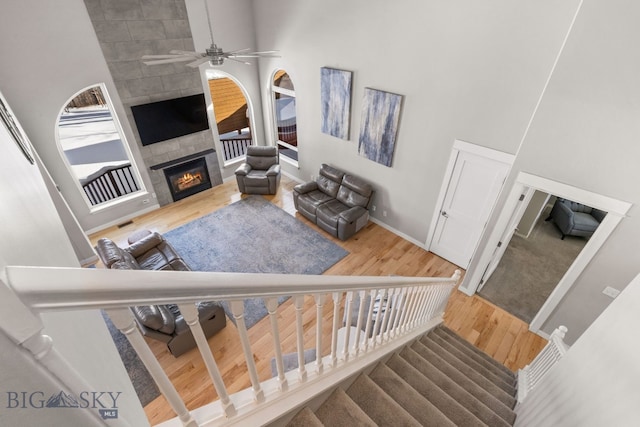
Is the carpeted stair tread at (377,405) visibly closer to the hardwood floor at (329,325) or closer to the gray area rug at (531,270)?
the hardwood floor at (329,325)

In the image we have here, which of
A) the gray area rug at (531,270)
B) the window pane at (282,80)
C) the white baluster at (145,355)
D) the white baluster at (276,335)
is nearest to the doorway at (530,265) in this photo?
the gray area rug at (531,270)

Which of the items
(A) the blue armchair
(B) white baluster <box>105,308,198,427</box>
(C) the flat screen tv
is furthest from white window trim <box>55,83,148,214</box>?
(A) the blue armchair

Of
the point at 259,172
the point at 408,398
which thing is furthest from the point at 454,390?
the point at 259,172

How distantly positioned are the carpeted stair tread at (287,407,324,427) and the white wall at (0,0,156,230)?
5.60 metres

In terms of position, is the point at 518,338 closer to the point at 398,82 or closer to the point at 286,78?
the point at 398,82

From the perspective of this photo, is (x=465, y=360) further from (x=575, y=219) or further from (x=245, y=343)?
(x=575, y=219)

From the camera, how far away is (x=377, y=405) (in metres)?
1.78

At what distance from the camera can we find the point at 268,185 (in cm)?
656

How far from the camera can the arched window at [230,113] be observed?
295 inches

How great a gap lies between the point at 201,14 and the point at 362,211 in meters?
4.72

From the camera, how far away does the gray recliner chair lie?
6.52 meters

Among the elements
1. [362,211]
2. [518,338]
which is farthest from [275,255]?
[518,338]

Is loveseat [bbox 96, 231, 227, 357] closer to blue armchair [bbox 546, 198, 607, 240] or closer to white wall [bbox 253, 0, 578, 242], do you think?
white wall [bbox 253, 0, 578, 242]

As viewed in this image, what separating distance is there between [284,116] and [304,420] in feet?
24.6
